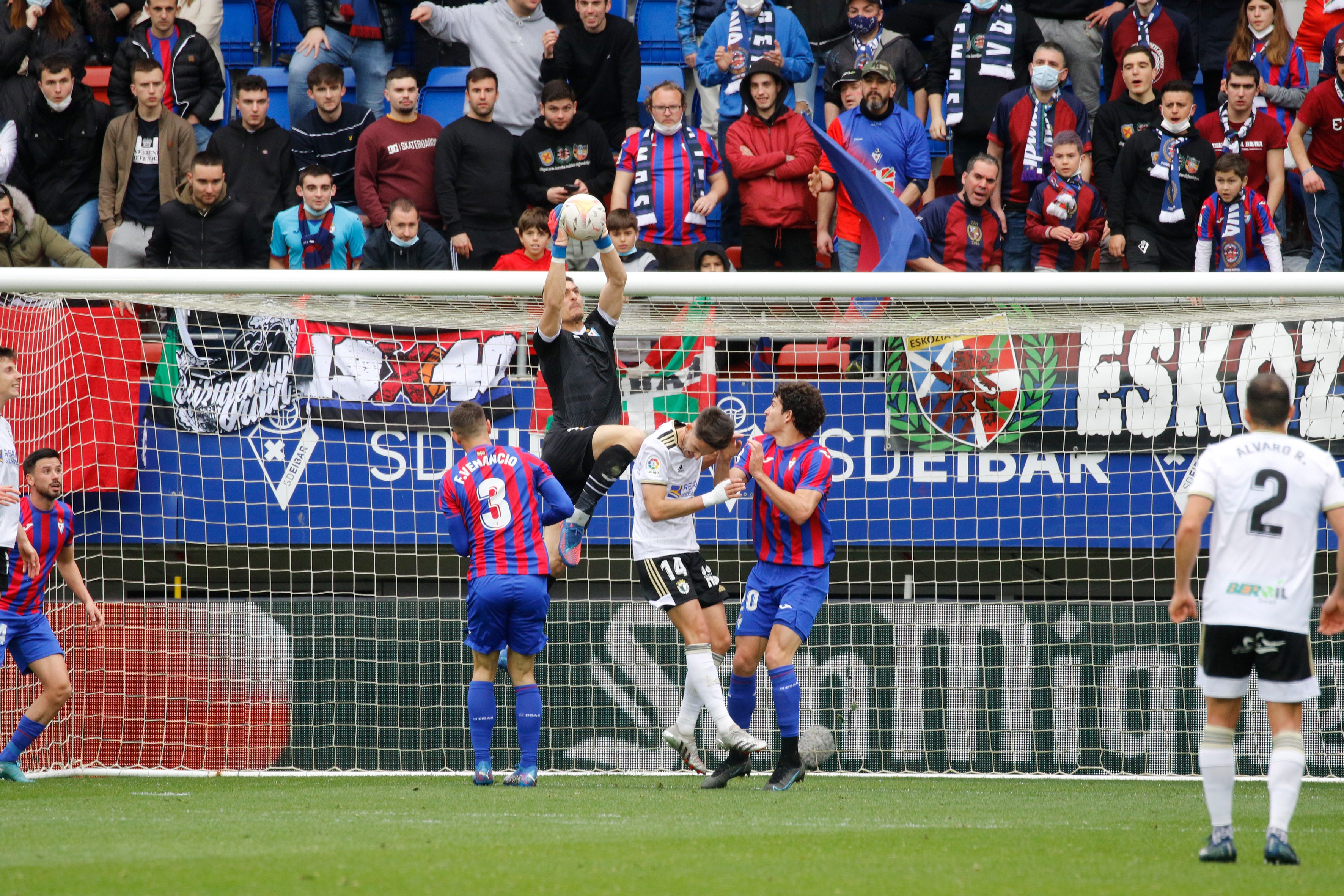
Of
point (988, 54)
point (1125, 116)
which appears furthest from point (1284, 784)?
point (988, 54)

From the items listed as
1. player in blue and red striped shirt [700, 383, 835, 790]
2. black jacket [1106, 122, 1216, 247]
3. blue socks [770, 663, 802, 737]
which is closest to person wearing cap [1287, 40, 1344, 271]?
black jacket [1106, 122, 1216, 247]

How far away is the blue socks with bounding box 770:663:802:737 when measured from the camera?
7.41 meters

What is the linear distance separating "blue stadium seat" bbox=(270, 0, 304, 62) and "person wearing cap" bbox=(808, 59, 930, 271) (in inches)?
223

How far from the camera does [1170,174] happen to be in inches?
437

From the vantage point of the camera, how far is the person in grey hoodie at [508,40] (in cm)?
1228

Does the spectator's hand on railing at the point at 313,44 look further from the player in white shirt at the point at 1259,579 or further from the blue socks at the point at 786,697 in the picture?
the player in white shirt at the point at 1259,579

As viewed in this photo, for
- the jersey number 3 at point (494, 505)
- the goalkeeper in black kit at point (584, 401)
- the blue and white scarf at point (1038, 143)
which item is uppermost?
the blue and white scarf at point (1038, 143)

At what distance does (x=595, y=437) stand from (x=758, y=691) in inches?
120

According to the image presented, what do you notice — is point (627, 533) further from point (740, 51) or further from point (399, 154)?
point (740, 51)

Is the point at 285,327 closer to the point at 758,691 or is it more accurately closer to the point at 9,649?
the point at 9,649

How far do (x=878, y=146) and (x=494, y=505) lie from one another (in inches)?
218

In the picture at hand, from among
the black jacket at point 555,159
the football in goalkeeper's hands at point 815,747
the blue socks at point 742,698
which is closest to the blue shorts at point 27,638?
the blue socks at point 742,698

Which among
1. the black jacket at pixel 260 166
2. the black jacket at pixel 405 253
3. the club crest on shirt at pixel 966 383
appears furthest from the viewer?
the black jacket at pixel 260 166

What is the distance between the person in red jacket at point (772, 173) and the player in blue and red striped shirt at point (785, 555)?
387cm
